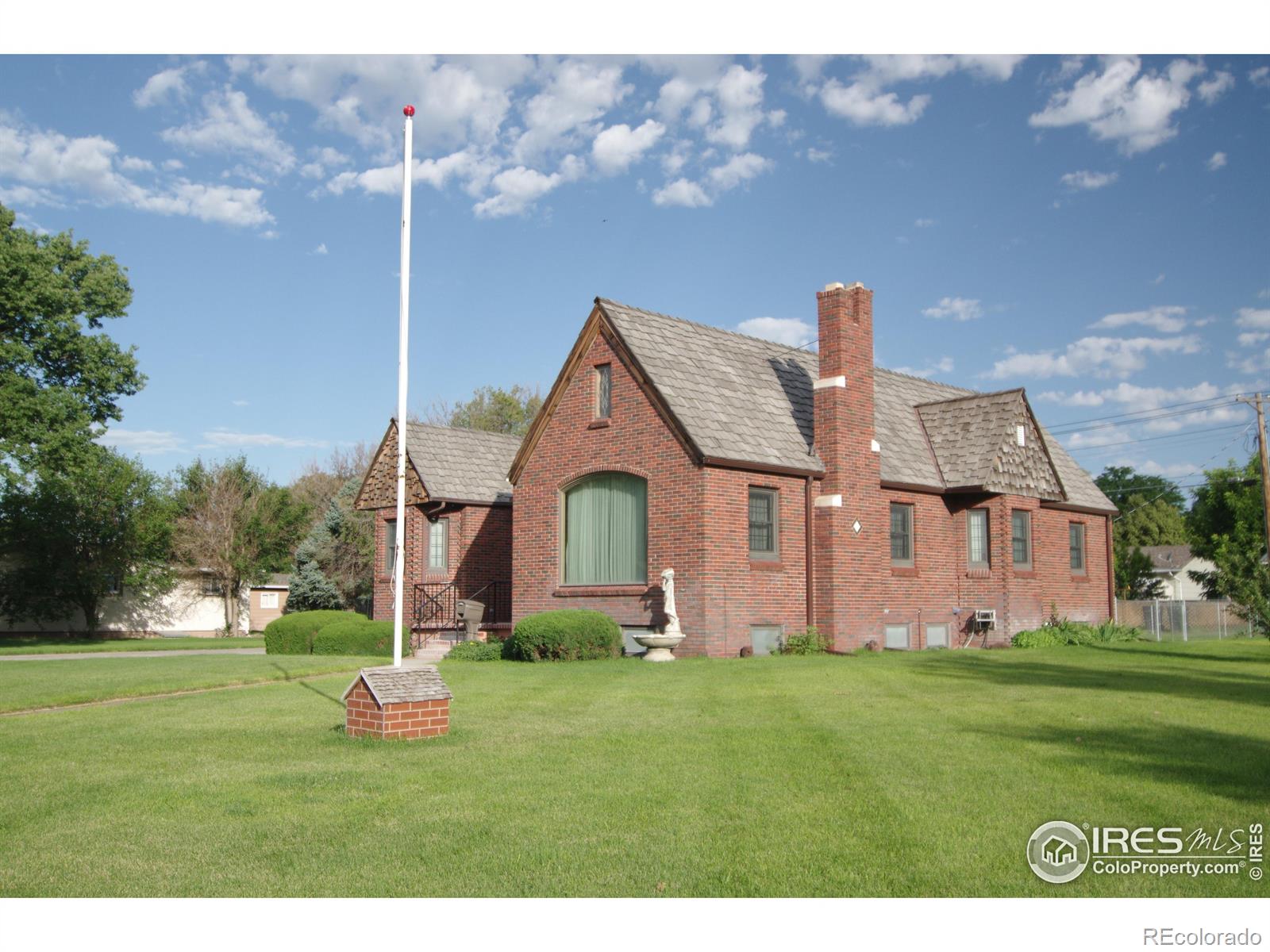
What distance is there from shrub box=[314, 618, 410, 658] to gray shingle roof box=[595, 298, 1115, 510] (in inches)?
316

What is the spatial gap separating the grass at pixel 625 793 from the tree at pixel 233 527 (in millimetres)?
34033

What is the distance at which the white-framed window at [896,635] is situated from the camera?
23406 millimetres

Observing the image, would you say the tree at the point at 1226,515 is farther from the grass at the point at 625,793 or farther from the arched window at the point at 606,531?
the grass at the point at 625,793

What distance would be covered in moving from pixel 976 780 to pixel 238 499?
42.9m

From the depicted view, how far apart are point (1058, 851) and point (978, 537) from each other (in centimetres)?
2077

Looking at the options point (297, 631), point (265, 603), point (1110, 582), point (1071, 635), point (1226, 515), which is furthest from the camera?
point (1226, 515)

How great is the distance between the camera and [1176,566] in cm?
7644

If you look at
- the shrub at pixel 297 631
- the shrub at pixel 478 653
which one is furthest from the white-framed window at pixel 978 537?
the shrub at pixel 297 631

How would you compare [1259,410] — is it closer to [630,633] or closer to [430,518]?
[630,633]

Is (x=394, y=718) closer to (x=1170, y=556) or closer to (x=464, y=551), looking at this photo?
(x=464, y=551)

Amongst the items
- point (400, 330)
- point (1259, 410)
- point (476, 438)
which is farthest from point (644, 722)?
point (1259, 410)

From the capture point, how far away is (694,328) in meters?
24.8

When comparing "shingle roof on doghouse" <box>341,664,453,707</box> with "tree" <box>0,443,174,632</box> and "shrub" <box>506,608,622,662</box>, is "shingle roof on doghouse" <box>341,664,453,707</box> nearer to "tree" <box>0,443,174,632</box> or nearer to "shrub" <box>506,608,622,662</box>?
"shrub" <box>506,608,622,662</box>
